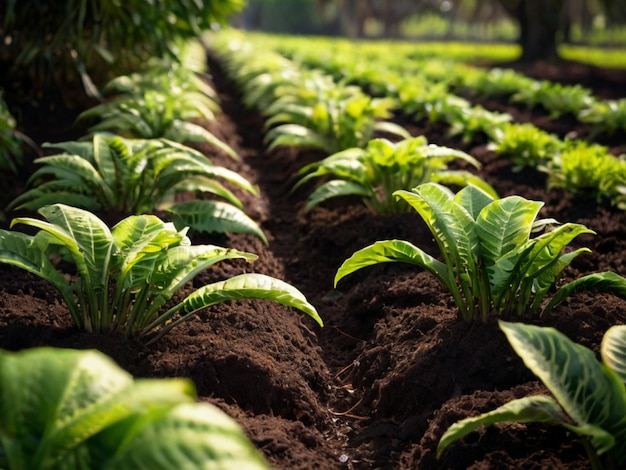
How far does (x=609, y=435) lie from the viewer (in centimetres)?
181

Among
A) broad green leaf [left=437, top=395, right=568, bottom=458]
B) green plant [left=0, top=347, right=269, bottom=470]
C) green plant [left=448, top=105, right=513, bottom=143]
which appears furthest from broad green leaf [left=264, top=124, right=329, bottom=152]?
green plant [left=0, top=347, right=269, bottom=470]

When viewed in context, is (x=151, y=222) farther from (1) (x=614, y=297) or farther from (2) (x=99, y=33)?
(2) (x=99, y=33)

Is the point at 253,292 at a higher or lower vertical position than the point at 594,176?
higher

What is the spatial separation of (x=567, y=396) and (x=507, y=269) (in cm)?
78

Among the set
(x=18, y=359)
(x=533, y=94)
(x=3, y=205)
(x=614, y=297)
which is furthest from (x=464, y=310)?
(x=533, y=94)

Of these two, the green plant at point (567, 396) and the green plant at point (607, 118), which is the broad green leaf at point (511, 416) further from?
the green plant at point (607, 118)

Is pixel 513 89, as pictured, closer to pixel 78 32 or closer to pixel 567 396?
pixel 78 32

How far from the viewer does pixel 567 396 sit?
193cm

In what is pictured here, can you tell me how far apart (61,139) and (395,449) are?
4228 millimetres

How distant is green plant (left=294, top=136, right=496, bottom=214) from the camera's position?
420 centimetres

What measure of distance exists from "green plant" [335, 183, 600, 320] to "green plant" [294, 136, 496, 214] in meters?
1.30


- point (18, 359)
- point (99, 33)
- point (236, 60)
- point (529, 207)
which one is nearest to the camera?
point (18, 359)

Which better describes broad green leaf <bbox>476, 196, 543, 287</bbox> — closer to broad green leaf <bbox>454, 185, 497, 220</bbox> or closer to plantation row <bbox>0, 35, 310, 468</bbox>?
broad green leaf <bbox>454, 185, 497, 220</bbox>


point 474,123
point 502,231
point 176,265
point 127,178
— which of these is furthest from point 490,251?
point 474,123
